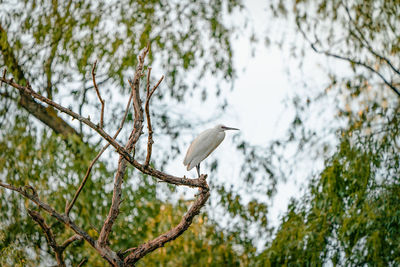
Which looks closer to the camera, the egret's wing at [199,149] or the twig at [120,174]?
the twig at [120,174]

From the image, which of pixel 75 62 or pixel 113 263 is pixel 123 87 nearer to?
pixel 75 62

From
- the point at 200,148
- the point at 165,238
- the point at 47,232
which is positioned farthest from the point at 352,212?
the point at 47,232

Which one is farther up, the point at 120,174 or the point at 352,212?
the point at 352,212

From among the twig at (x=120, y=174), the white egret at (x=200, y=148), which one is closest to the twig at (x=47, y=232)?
the twig at (x=120, y=174)

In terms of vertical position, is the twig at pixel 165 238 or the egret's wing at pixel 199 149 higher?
the egret's wing at pixel 199 149

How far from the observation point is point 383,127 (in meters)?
2.79

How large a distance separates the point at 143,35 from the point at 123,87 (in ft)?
1.06

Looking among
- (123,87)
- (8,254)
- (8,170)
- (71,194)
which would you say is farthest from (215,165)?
(8,254)

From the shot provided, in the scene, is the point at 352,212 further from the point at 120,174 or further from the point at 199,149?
the point at 120,174

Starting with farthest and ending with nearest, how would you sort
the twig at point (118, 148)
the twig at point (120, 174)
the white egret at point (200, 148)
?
the white egret at point (200, 148) < the twig at point (120, 174) < the twig at point (118, 148)

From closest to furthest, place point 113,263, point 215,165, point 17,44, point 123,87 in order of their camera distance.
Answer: point 113,263, point 17,44, point 123,87, point 215,165

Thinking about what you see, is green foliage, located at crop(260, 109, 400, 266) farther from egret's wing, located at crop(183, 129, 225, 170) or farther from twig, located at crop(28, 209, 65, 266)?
twig, located at crop(28, 209, 65, 266)

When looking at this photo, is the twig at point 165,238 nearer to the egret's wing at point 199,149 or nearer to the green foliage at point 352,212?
the egret's wing at point 199,149

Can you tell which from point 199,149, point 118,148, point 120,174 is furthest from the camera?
point 199,149
